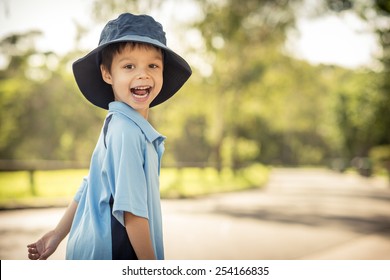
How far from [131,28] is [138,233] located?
515 mm

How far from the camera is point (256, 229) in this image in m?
5.34

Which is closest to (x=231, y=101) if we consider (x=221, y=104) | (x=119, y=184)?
(x=221, y=104)

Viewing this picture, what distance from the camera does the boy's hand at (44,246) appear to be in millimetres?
1372

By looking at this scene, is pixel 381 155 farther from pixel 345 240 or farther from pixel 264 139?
pixel 345 240

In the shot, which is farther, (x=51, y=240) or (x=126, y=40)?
(x=51, y=240)

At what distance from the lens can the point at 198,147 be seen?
77.5 feet

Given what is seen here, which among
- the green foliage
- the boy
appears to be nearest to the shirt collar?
the boy

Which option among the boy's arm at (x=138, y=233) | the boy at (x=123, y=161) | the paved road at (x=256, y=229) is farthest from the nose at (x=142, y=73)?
the paved road at (x=256, y=229)

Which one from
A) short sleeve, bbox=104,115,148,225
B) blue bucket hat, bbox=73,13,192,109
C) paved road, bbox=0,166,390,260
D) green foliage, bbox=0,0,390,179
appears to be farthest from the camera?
green foliage, bbox=0,0,390,179

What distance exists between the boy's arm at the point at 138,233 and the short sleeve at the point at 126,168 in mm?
17

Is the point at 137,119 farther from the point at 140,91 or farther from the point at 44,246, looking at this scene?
the point at 44,246

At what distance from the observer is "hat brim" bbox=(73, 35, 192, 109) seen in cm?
134

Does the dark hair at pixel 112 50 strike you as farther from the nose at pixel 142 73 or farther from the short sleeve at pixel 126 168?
the short sleeve at pixel 126 168

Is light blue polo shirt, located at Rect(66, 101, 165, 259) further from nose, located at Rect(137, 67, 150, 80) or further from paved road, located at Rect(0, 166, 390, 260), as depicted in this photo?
paved road, located at Rect(0, 166, 390, 260)
